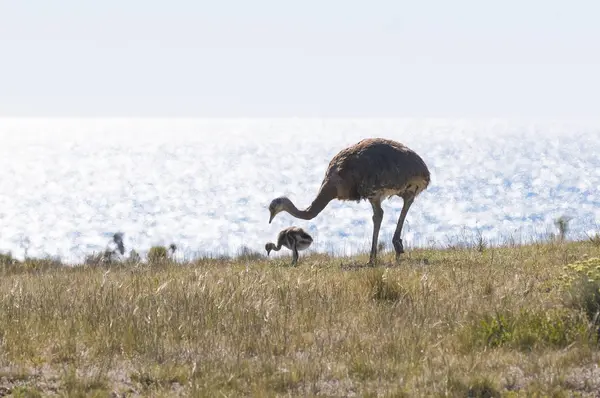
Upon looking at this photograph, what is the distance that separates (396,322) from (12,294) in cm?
466

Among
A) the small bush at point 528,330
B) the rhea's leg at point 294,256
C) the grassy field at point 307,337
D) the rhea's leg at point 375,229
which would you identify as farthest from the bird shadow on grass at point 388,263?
the small bush at point 528,330

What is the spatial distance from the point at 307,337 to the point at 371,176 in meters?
7.52

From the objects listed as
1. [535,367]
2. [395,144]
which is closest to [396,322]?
[535,367]

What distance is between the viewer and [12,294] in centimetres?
1109

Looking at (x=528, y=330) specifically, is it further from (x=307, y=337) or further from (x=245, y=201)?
(x=245, y=201)

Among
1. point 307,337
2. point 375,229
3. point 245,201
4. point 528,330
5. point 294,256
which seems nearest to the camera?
point 528,330

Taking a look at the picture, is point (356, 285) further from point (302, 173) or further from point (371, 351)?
Result: point (302, 173)

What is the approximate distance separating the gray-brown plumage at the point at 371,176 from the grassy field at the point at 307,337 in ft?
14.1

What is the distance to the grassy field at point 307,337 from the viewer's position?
25.3 ft

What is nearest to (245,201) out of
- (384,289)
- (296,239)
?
→ (296,239)

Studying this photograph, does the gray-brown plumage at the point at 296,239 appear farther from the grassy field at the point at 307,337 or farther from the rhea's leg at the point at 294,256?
the grassy field at the point at 307,337

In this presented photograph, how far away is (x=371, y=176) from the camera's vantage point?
16.6 meters

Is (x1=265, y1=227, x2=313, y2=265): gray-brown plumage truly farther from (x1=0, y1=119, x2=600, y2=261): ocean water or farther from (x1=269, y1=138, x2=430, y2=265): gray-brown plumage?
(x1=0, y1=119, x2=600, y2=261): ocean water

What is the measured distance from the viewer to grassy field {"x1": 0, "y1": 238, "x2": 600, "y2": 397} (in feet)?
25.3
